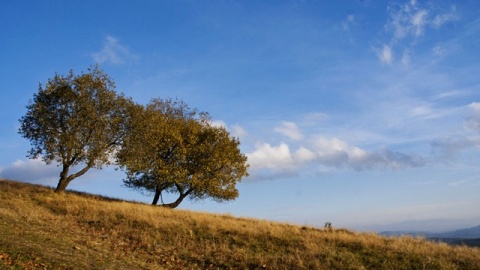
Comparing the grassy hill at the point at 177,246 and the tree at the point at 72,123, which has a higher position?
the tree at the point at 72,123

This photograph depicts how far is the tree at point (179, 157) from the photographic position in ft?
131

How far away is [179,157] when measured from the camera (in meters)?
43.2

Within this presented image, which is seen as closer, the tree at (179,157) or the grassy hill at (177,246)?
the grassy hill at (177,246)

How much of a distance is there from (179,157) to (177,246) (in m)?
20.1

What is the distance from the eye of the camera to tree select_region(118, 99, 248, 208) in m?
40.0

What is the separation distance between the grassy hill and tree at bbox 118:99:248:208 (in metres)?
10.1

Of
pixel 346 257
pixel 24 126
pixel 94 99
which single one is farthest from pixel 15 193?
pixel 346 257

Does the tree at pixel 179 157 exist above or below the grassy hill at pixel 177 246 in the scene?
above

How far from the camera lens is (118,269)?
1623cm

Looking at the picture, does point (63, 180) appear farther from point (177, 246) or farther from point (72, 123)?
point (177, 246)

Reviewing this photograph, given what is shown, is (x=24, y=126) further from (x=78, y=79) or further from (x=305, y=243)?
(x=305, y=243)

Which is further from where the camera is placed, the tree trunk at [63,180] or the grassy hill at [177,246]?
the tree trunk at [63,180]

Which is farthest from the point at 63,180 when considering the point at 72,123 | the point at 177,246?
the point at 177,246

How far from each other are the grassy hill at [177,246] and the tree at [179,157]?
10109 millimetres
